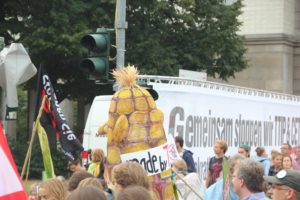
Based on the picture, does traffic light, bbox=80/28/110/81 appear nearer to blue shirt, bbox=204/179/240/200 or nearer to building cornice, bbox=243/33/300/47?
blue shirt, bbox=204/179/240/200

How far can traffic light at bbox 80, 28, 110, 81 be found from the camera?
12.6 m

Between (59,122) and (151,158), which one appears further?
(59,122)

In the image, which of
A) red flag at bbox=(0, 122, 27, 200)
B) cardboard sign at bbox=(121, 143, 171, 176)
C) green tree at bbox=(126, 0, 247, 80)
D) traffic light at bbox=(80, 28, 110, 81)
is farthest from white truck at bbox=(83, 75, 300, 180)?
red flag at bbox=(0, 122, 27, 200)

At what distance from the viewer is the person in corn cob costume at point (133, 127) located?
28.5 ft

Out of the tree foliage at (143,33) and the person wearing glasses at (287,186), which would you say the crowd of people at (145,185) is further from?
the tree foliage at (143,33)

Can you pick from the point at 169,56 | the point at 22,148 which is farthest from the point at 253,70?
the point at 22,148

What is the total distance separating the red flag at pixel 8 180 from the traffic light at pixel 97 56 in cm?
747

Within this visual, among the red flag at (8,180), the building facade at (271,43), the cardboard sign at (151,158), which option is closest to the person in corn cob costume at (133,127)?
the cardboard sign at (151,158)

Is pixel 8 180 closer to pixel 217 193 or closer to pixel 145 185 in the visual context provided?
pixel 145 185

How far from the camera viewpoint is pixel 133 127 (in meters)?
8.84

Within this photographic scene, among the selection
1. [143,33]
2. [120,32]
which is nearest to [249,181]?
[120,32]

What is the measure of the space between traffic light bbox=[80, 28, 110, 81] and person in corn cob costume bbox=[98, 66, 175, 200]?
342 centimetres

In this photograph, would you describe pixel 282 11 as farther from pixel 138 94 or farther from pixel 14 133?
pixel 138 94

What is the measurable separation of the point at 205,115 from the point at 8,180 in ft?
44.0
